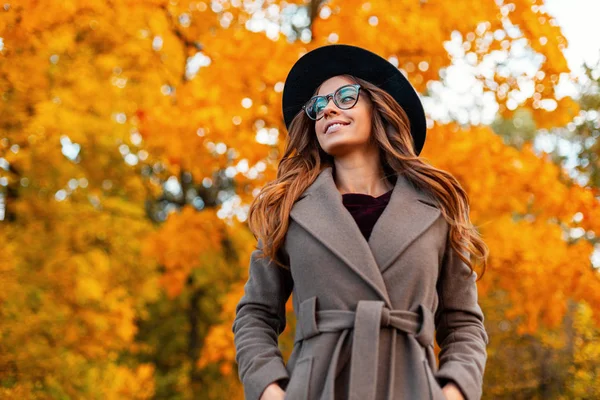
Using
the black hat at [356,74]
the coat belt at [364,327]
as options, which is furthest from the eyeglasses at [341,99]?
the coat belt at [364,327]

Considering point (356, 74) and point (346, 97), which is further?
point (356, 74)

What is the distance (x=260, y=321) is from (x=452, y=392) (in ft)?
2.28

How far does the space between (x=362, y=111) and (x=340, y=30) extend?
161 inches

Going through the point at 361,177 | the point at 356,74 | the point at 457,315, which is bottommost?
the point at 457,315

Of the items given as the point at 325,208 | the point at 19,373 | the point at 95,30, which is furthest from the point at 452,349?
the point at 95,30

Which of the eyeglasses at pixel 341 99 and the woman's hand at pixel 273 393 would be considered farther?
the eyeglasses at pixel 341 99

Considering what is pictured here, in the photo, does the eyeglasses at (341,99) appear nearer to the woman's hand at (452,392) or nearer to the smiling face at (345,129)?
the smiling face at (345,129)

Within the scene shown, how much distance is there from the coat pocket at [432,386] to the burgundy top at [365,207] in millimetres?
481

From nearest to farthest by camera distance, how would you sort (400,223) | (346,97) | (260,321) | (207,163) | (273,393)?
(273,393)
(400,223)
(260,321)
(346,97)
(207,163)

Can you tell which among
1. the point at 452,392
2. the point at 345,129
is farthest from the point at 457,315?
the point at 345,129

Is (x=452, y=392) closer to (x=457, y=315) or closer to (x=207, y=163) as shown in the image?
(x=457, y=315)

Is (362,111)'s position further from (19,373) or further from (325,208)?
(19,373)

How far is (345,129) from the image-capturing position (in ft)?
9.28

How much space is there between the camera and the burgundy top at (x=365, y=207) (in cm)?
269
